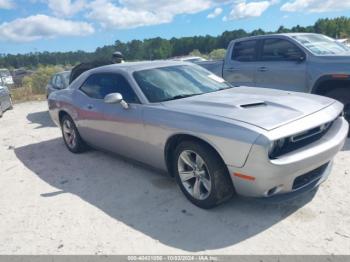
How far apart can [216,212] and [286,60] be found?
4.10 meters

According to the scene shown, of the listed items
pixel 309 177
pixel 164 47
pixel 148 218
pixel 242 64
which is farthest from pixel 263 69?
pixel 164 47

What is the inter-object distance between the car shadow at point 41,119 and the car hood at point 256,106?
262 inches

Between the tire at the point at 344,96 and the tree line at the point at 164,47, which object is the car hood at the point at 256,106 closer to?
the tire at the point at 344,96

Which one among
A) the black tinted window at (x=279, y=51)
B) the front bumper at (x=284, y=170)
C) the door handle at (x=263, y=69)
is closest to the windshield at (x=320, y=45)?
the black tinted window at (x=279, y=51)

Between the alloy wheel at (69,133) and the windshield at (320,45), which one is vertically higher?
the windshield at (320,45)

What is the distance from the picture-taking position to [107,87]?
505 cm

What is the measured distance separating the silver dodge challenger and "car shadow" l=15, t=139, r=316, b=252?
0.23 metres

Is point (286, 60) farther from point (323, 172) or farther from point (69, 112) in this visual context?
point (69, 112)

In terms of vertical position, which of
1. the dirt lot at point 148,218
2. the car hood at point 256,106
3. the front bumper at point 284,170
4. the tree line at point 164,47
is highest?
the tree line at point 164,47

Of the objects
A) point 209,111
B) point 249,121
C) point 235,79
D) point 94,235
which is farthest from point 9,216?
point 235,79

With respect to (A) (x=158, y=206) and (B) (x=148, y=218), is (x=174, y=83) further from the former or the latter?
(B) (x=148, y=218)

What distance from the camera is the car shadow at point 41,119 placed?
9.75 meters

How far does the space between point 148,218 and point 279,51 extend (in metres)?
4.68

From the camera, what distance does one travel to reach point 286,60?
659 centimetres
